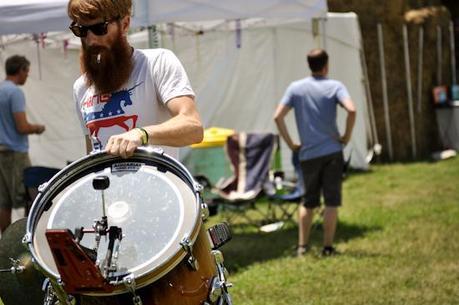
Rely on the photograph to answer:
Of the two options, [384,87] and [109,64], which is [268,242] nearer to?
[109,64]

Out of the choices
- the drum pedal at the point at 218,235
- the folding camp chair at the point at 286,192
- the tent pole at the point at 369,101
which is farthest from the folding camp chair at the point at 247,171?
the drum pedal at the point at 218,235

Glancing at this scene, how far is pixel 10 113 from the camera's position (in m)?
7.80

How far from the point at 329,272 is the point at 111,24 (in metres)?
4.20

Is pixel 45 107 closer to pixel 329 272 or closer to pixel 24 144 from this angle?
pixel 24 144

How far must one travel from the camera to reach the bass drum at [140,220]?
8.39 feet

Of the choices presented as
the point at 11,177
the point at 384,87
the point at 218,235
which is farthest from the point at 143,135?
the point at 384,87

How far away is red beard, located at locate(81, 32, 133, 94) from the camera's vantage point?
2.93 meters

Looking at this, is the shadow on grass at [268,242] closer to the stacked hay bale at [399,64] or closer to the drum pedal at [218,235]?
the drum pedal at [218,235]

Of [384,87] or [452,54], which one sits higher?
[452,54]

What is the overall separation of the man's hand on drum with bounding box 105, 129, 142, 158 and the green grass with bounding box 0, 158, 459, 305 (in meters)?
3.29

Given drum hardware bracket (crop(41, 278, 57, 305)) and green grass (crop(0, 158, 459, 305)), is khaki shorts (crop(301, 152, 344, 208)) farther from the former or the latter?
drum hardware bracket (crop(41, 278, 57, 305))

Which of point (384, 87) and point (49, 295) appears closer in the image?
point (49, 295)

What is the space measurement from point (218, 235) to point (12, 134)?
523cm

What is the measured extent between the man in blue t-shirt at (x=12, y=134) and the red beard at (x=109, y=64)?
487 centimetres
